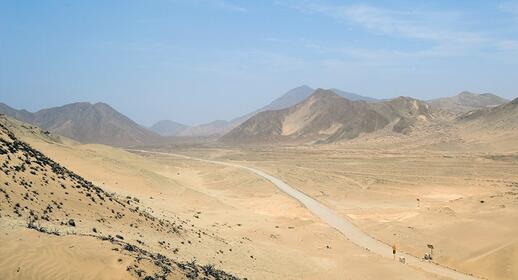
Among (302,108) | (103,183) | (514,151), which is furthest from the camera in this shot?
(302,108)

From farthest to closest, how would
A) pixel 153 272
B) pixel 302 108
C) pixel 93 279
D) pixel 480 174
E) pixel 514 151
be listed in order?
pixel 302 108
pixel 514 151
pixel 480 174
pixel 153 272
pixel 93 279

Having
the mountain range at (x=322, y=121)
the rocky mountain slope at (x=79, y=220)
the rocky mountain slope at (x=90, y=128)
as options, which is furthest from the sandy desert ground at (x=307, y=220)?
the rocky mountain slope at (x=90, y=128)

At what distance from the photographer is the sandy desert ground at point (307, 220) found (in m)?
13.4

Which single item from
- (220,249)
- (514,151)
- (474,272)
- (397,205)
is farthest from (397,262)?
(514,151)

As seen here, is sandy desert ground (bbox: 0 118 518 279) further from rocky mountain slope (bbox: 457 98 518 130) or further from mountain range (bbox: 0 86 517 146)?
mountain range (bbox: 0 86 517 146)

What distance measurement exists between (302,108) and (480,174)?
118 m

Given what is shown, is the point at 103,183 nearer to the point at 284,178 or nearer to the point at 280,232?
the point at 280,232

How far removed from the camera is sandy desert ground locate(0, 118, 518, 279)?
13445mm

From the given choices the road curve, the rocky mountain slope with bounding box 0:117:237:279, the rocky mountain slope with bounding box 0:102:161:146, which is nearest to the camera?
the rocky mountain slope with bounding box 0:117:237:279

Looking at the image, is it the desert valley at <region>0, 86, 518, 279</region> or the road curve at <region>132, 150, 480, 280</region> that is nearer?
the desert valley at <region>0, 86, 518, 279</region>

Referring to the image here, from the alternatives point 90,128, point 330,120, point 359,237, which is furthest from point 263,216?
point 90,128

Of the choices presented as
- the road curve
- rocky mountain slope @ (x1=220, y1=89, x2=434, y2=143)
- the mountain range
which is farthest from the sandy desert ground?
rocky mountain slope @ (x1=220, y1=89, x2=434, y2=143)

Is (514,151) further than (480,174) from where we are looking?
Yes

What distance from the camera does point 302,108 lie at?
180500 mm
